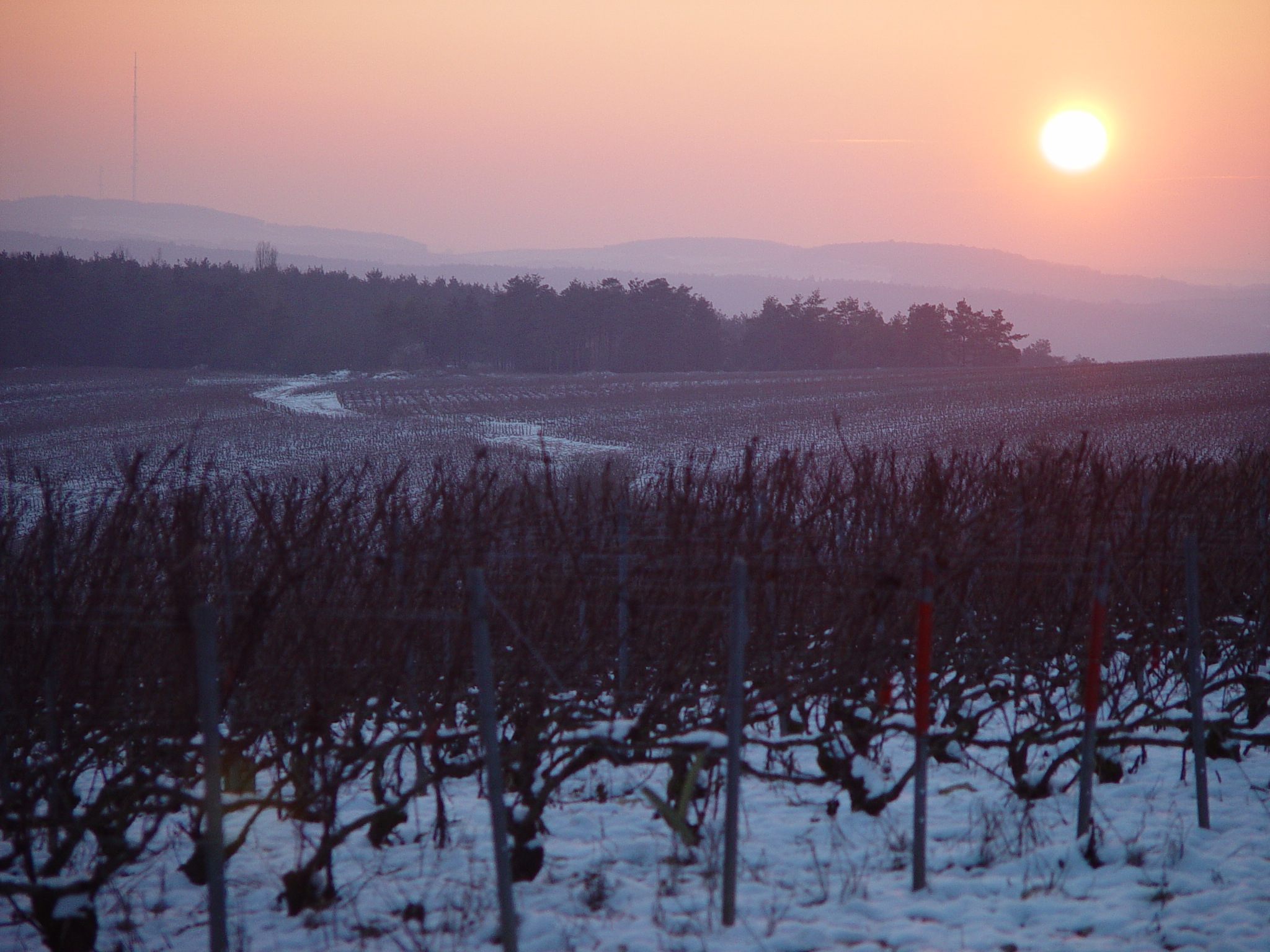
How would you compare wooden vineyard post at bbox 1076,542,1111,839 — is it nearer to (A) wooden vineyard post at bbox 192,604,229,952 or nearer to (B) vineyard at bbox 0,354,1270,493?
(A) wooden vineyard post at bbox 192,604,229,952

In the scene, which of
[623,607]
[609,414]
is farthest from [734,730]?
[609,414]

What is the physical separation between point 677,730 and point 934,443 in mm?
23856

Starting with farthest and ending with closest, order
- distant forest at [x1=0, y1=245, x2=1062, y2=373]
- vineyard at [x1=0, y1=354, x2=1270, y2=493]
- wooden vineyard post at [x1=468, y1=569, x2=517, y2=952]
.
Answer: distant forest at [x1=0, y1=245, x2=1062, y2=373] → vineyard at [x1=0, y1=354, x2=1270, y2=493] → wooden vineyard post at [x1=468, y1=569, x2=517, y2=952]

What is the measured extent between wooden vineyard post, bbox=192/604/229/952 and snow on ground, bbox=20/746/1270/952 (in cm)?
69

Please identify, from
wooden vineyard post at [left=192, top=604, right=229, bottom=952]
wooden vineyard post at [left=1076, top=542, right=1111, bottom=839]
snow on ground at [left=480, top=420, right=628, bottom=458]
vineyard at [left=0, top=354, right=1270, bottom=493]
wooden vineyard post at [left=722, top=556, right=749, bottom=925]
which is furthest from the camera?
snow on ground at [left=480, top=420, right=628, bottom=458]

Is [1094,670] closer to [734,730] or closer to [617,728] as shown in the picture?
[734,730]

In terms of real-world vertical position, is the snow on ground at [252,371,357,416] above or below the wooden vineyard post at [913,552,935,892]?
above

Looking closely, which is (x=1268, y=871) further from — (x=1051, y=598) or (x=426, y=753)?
(x=426, y=753)

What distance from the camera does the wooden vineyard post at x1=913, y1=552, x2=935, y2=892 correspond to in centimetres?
414

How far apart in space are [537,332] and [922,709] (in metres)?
65.5

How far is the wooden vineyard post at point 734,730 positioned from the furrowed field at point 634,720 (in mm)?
43

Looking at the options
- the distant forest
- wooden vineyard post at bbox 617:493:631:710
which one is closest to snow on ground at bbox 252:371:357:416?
the distant forest

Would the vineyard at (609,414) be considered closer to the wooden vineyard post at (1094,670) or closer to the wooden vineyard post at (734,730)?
the wooden vineyard post at (1094,670)

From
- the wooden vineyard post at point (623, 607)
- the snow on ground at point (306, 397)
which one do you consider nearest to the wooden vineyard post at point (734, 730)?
the wooden vineyard post at point (623, 607)
